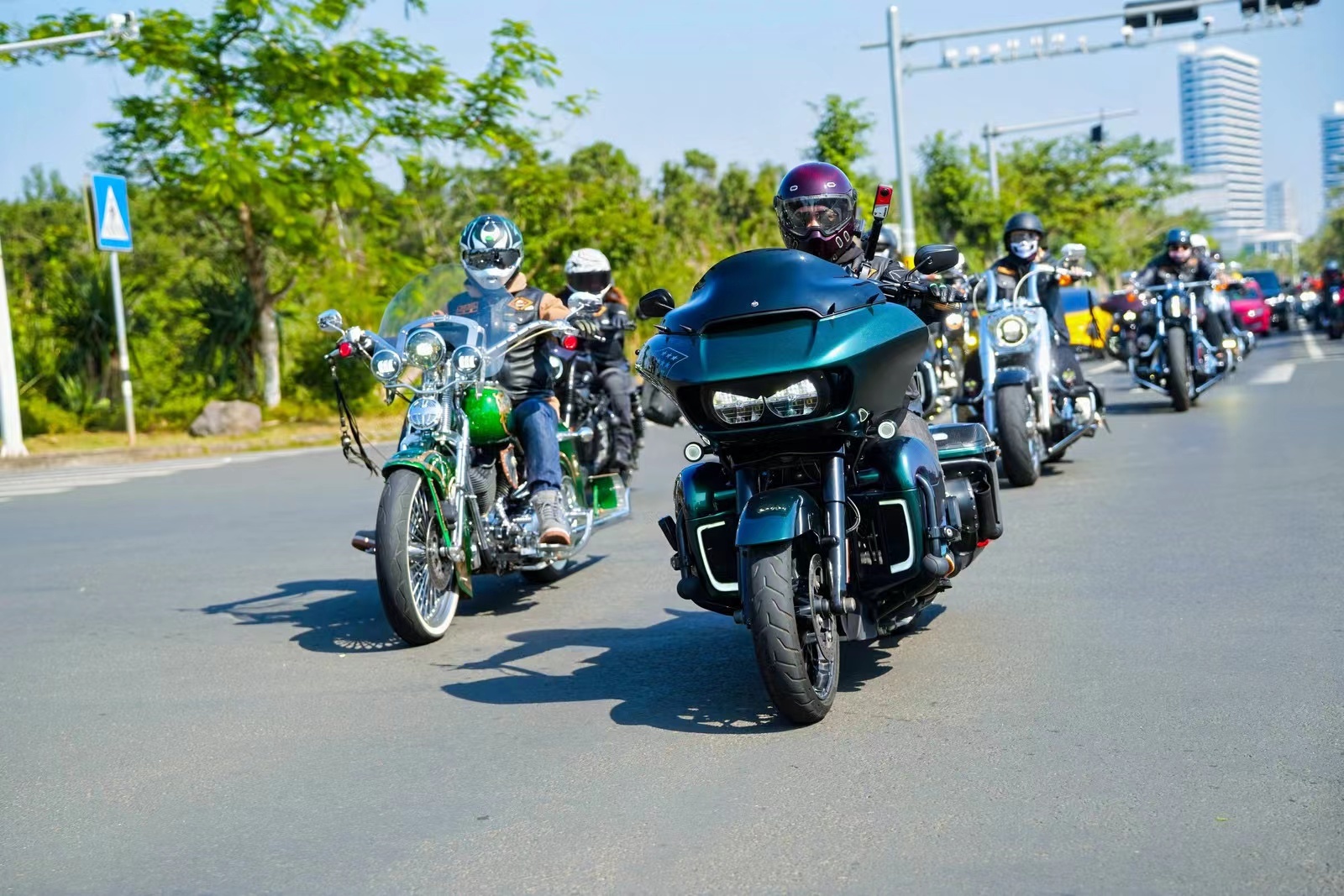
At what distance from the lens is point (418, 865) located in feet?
13.0

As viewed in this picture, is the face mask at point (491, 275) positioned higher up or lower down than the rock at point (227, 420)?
higher up

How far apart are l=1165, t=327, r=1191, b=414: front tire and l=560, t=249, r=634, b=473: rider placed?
687 cm

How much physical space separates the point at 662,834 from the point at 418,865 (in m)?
0.64

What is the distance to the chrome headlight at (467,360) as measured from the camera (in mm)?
7145

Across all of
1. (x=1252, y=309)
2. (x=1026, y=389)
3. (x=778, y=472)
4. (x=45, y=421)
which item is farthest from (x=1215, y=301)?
(x=1252, y=309)

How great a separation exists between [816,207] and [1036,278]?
21.9 feet

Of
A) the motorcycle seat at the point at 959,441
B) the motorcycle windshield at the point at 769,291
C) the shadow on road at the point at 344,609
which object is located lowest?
the shadow on road at the point at 344,609

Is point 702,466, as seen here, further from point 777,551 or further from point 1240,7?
point 1240,7

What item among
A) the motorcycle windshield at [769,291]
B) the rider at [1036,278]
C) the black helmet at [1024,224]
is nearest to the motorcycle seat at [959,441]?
the motorcycle windshield at [769,291]

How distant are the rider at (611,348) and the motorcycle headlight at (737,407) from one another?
→ 20.6ft

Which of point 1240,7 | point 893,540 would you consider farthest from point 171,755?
point 1240,7

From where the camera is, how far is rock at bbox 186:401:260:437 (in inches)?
838

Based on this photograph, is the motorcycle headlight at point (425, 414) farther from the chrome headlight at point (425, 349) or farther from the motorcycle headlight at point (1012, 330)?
the motorcycle headlight at point (1012, 330)

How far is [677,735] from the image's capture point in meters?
5.10
